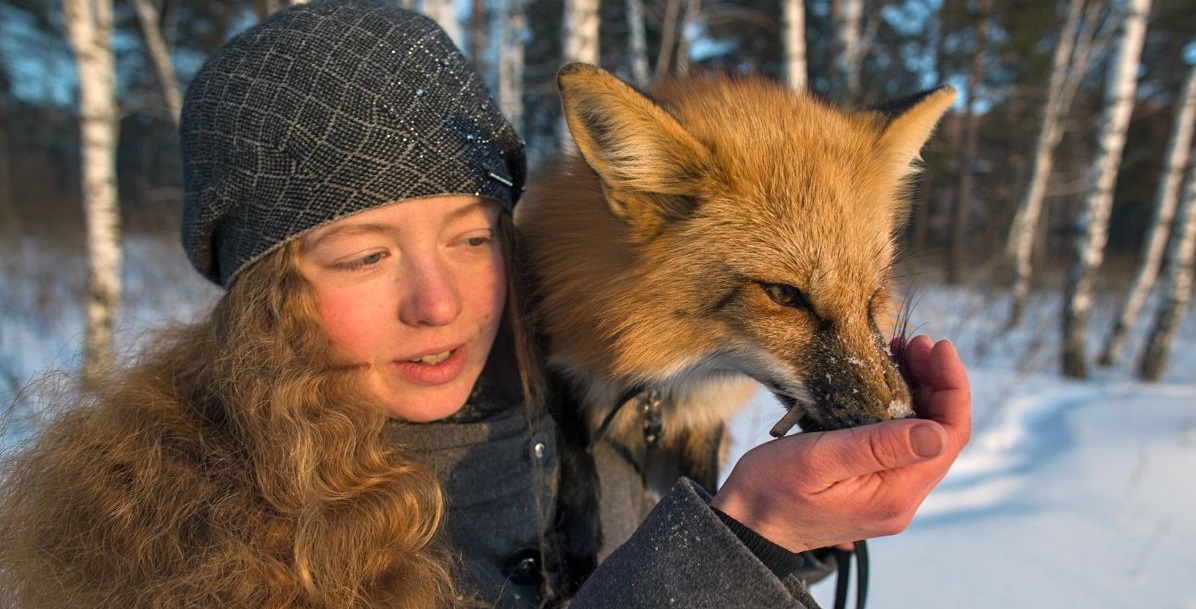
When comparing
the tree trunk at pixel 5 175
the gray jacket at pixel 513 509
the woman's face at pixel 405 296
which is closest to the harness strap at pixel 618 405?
the gray jacket at pixel 513 509

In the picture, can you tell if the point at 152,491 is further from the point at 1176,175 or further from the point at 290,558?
the point at 1176,175

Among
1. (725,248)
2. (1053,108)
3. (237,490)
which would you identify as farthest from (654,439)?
(1053,108)

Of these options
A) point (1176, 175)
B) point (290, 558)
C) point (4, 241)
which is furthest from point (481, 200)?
point (4, 241)

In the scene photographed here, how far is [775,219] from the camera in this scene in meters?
1.40

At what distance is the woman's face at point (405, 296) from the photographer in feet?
4.06

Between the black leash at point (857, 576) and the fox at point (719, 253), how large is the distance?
41 cm

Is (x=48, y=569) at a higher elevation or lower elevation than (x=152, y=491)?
lower

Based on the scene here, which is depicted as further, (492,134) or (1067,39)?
(1067,39)

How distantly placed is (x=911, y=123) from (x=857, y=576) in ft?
3.82

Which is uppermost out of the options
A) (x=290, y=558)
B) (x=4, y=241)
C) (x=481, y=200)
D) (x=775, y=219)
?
(x=4, y=241)

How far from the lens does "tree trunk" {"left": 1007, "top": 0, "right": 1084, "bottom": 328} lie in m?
10.4

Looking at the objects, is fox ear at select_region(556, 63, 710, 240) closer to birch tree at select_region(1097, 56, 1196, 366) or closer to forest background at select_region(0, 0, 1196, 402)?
forest background at select_region(0, 0, 1196, 402)

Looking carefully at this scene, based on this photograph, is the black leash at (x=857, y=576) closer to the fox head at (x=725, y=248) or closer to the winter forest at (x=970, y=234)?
the fox head at (x=725, y=248)

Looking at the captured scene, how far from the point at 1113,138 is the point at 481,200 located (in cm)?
890
